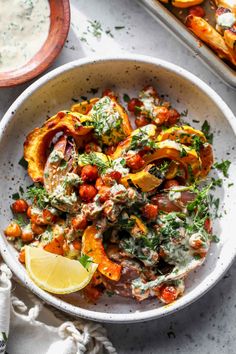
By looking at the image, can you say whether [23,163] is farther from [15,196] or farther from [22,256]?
[22,256]

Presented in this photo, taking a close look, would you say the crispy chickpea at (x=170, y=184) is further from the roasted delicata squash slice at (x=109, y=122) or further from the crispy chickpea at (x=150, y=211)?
the roasted delicata squash slice at (x=109, y=122)

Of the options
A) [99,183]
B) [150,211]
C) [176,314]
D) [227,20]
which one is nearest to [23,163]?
[99,183]

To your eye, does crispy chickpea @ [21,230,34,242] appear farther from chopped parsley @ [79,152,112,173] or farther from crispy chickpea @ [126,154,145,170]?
crispy chickpea @ [126,154,145,170]

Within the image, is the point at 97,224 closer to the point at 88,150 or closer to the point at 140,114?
the point at 88,150

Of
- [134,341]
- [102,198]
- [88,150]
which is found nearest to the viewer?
[102,198]

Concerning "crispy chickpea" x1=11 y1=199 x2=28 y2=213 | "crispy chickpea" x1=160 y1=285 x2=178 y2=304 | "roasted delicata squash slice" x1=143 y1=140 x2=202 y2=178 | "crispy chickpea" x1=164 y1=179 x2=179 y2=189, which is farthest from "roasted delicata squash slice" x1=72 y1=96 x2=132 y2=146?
"crispy chickpea" x1=160 y1=285 x2=178 y2=304

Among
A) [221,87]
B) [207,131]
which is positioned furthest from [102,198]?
[221,87]

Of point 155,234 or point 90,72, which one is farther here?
point 90,72

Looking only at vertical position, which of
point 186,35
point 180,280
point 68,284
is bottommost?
point 68,284
